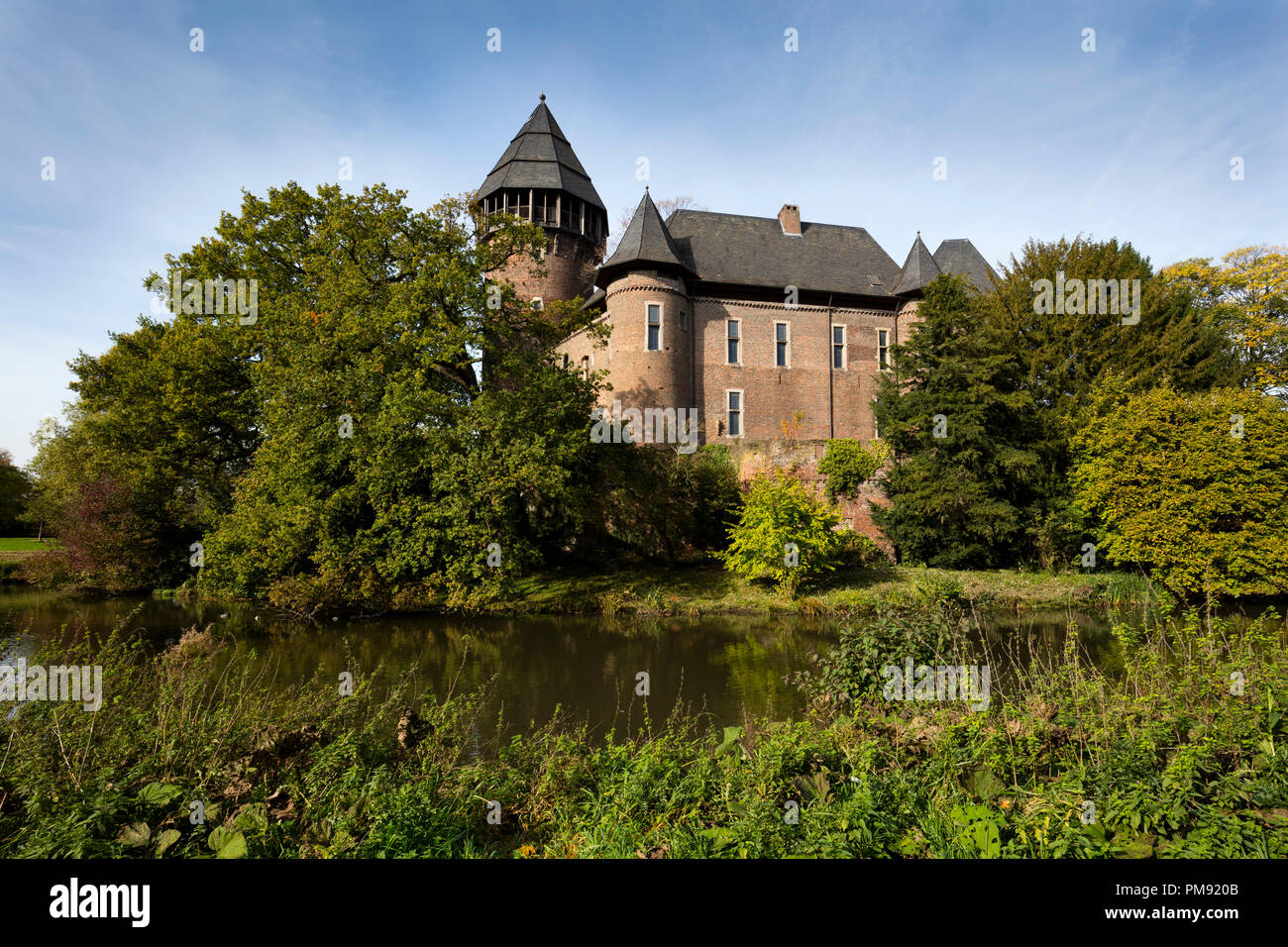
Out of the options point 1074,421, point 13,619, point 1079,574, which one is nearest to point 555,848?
point 13,619

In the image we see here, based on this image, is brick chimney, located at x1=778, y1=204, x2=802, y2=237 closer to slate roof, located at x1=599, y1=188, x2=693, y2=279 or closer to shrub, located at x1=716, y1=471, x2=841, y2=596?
slate roof, located at x1=599, y1=188, x2=693, y2=279

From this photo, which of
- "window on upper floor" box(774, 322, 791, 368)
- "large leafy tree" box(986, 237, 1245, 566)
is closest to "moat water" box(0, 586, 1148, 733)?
"large leafy tree" box(986, 237, 1245, 566)

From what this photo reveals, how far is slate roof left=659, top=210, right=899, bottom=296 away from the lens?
2694 centimetres

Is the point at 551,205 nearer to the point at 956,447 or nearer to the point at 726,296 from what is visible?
the point at 726,296

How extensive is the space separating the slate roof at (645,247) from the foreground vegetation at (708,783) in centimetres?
2151

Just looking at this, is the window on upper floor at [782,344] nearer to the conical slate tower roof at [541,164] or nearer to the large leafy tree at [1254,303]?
the conical slate tower roof at [541,164]

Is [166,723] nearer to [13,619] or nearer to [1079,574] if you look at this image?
[13,619]

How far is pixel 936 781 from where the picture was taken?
12.4 feet

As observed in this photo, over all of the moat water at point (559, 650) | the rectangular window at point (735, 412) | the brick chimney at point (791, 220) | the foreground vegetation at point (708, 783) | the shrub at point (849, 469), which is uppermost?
the brick chimney at point (791, 220)

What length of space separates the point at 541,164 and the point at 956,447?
2103 cm

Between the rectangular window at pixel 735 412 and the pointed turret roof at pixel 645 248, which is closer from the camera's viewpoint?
the pointed turret roof at pixel 645 248

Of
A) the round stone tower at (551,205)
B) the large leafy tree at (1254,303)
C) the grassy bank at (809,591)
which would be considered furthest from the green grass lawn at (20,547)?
the large leafy tree at (1254,303)

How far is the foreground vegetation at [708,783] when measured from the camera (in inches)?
118

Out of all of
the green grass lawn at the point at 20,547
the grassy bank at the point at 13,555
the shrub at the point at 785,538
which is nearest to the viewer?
the shrub at the point at 785,538
